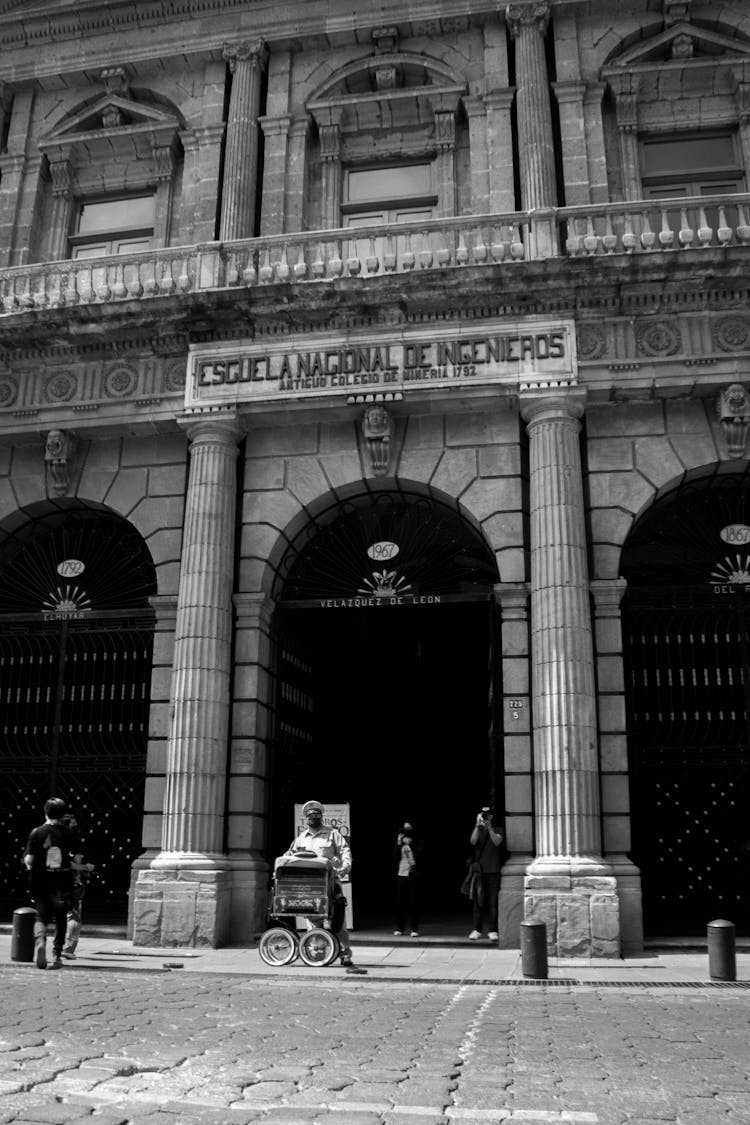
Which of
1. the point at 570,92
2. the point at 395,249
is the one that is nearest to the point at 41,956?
the point at 395,249

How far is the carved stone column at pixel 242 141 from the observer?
1694 cm

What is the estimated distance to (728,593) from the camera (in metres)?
14.4

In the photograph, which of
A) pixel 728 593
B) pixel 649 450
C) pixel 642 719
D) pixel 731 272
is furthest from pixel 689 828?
pixel 731 272

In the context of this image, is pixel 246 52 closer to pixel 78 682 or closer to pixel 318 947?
pixel 78 682

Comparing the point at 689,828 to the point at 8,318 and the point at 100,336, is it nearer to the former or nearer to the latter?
the point at 100,336

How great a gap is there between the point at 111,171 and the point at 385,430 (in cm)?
849

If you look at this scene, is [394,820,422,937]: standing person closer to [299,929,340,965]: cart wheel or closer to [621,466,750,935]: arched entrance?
[299,929,340,965]: cart wheel

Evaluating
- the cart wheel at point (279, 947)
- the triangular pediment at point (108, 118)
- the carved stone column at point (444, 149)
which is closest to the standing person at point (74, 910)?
the cart wheel at point (279, 947)

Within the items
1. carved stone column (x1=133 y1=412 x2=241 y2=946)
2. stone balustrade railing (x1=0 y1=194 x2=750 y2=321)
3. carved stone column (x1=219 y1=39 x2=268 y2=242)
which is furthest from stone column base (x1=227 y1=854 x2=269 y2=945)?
carved stone column (x1=219 y1=39 x2=268 y2=242)

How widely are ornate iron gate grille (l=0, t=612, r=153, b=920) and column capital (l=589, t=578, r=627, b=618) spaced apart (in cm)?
697

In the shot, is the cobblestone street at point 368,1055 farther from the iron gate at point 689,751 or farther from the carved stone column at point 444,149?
the carved stone column at point 444,149

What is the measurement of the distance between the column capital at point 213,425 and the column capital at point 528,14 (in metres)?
8.79

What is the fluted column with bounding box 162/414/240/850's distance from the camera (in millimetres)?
13688

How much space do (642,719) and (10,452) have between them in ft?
36.9
